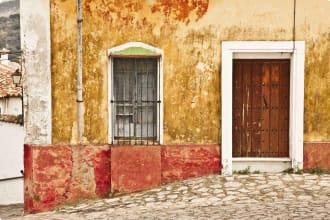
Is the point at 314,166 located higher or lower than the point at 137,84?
lower

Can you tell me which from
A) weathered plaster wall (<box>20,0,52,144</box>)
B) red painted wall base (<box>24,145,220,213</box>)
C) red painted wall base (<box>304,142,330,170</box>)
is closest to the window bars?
red painted wall base (<box>24,145,220,213</box>)

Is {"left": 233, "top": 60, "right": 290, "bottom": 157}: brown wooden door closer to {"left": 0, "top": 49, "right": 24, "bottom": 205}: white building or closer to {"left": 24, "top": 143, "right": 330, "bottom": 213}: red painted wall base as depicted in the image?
{"left": 24, "top": 143, "right": 330, "bottom": 213}: red painted wall base

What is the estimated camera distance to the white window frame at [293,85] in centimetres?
866

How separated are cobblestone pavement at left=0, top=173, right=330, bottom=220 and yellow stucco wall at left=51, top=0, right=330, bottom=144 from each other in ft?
3.75

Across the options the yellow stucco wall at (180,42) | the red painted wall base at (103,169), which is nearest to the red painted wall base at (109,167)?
the red painted wall base at (103,169)

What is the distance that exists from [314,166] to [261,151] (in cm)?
97

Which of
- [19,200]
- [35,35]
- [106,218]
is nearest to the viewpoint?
[106,218]

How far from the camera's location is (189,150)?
8.74 meters

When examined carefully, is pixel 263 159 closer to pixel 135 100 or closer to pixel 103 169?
pixel 135 100

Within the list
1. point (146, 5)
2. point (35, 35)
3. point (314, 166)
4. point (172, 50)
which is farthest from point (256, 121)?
point (35, 35)

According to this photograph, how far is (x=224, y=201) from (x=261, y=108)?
229 cm

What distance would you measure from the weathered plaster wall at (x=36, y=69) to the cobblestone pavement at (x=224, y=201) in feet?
4.88

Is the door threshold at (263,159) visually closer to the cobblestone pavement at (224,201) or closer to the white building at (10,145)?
the cobblestone pavement at (224,201)

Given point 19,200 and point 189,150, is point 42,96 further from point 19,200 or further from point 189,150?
point 19,200
